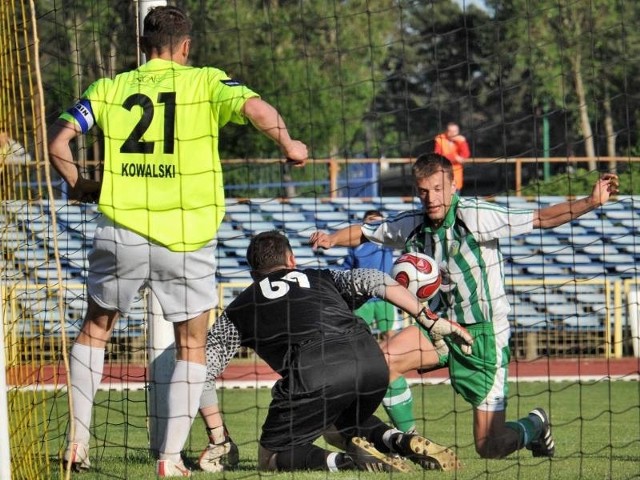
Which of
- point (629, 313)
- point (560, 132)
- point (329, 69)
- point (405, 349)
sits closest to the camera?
point (405, 349)

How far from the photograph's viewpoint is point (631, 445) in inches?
305

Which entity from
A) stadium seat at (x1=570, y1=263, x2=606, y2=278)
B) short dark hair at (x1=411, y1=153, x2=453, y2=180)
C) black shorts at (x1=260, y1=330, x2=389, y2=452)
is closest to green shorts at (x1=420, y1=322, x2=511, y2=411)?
short dark hair at (x1=411, y1=153, x2=453, y2=180)

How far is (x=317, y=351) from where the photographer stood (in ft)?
19.1

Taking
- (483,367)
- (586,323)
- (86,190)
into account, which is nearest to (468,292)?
(483,367)

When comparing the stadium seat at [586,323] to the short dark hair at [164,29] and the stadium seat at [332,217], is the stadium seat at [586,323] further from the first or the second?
the short dark hair at [164,29]

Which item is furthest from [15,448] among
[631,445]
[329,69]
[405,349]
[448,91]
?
[448,91]

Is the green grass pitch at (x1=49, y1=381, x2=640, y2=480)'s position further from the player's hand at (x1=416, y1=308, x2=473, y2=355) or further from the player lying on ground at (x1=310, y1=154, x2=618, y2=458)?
the player's hand at (x1=416, y1=308, x2=473, y2=355)

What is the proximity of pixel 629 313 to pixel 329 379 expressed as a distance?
11.2 metres

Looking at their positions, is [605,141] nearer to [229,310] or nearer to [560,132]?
[560,132]

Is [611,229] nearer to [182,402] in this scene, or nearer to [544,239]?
[544,239]

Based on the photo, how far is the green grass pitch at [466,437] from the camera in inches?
237

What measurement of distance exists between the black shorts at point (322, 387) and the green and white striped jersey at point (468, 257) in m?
1.08

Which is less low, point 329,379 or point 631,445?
point 329,379

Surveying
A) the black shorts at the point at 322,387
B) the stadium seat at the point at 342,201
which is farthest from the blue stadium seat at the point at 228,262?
the black shorts at the point at 322,387
